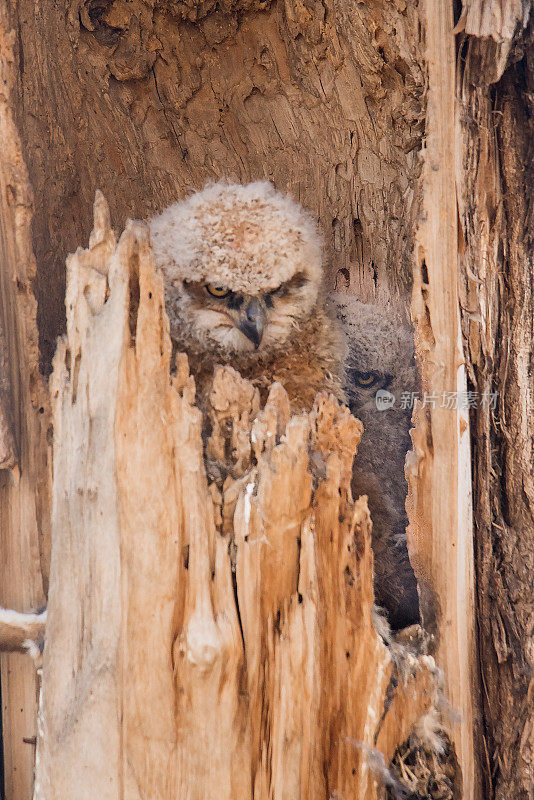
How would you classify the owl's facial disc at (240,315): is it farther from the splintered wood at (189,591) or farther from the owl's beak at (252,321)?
the splintered wood at (189,591)

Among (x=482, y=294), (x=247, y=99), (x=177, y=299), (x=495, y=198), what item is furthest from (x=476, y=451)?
(x=247, y=99)

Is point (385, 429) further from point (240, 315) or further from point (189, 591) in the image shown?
point (189, 591)

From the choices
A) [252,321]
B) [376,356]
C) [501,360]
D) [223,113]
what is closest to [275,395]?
[252,321]

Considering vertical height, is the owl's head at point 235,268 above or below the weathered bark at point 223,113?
below

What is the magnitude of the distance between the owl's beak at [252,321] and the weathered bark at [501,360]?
628 mm

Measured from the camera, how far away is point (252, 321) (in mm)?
2139

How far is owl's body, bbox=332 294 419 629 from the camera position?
197 cm

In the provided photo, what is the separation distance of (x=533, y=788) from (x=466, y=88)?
6.62 ft

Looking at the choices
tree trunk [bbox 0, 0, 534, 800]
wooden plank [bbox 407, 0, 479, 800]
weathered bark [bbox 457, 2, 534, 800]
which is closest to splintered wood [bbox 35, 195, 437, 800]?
tree trunk [bbox 0, 0, 534, 800]

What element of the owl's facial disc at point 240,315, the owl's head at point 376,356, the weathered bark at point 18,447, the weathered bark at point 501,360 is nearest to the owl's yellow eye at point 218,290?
the owl's facial disc at point 240,315

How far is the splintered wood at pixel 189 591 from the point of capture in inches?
62.4

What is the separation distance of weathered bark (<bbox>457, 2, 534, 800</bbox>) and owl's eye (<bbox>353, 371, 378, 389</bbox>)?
1.21ft

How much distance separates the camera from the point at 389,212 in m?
2.33

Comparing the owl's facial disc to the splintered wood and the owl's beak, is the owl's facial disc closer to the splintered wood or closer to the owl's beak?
the owl's beak
